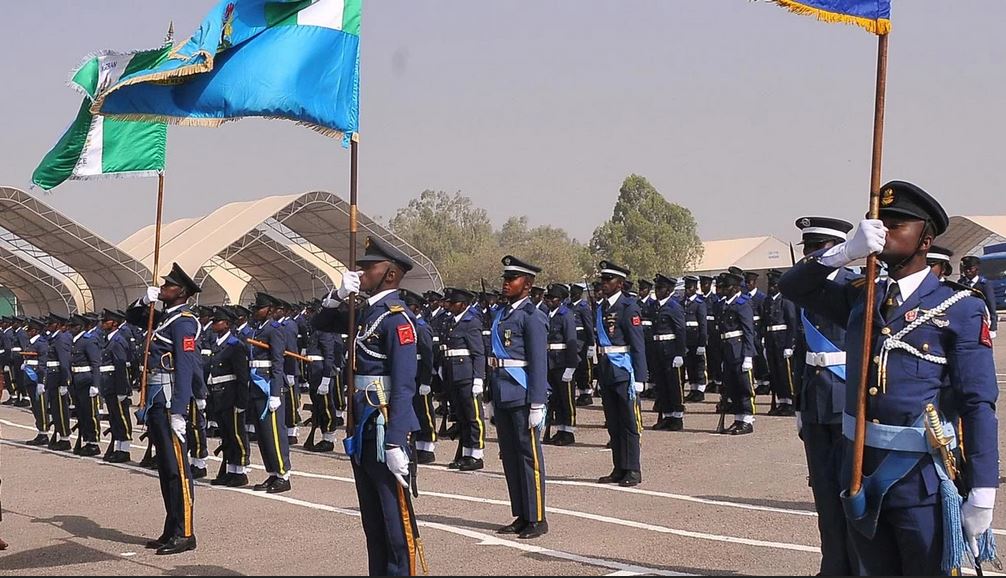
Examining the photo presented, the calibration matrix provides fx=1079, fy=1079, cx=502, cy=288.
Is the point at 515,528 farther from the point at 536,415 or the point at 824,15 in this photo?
the point at 824,15

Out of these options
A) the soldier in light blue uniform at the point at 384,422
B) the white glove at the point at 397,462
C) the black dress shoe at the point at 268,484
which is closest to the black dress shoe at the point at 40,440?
the black dress shoe at the point at 268,484

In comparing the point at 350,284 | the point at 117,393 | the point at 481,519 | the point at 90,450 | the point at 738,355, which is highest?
the point at 350,284

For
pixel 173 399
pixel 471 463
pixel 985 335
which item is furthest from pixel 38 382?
pixel 985 335

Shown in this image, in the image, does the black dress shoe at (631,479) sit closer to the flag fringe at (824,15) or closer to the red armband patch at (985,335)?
the flag fringe at (824,15)

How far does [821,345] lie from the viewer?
21.0ft

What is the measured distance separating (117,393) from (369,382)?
9.39 m

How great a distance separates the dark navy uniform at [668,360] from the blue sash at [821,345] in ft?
24.4

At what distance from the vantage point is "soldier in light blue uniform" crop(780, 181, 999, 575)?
155 inches

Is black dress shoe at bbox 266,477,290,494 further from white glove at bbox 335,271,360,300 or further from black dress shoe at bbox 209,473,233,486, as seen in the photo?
white glove at bbox 335,271,360,300

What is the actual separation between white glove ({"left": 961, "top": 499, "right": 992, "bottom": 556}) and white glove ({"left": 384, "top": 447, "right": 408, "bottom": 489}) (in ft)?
9.33

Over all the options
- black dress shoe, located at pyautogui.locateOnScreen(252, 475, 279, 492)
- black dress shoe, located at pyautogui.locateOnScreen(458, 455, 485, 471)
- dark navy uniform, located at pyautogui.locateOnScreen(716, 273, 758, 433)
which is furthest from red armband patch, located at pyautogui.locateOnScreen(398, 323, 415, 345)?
dark navy uniform, located at pyautogui.locateOnScreen(716, 273, 758, 433)

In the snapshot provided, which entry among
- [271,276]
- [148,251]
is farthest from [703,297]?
[148,251]

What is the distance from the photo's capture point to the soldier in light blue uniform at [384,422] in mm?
5797

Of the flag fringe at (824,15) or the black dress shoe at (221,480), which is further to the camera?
the black dress shoe at (221,480)
